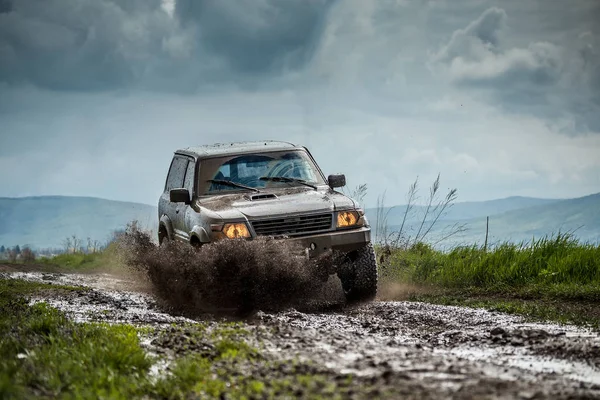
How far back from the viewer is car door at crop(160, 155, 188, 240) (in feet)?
43.6

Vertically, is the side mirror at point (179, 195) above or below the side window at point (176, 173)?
below

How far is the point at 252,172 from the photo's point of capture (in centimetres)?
1284

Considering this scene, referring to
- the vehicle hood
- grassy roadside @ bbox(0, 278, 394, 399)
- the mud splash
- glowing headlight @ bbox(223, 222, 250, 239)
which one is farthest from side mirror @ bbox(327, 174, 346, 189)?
grassy roadside @ bbox(0, 278, 394, 399)

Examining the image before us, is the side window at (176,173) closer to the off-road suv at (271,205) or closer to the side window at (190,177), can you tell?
the off-road suv at (271,205)

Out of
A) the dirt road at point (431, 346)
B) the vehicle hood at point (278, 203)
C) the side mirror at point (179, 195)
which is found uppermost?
the side mirror at point (179, 195)

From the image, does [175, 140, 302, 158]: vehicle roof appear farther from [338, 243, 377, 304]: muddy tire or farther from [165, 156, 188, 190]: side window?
[338, 243, 377, 304]: muddy tire

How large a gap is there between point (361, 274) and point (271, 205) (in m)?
1.46

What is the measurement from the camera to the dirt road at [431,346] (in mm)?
6031

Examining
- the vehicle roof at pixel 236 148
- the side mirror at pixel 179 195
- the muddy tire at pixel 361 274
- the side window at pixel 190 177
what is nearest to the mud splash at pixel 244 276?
the muddy tire at pixel 361 274

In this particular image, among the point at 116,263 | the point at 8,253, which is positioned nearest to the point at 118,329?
the point at 116,263

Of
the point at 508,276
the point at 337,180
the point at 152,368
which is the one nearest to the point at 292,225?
the point at 337,180

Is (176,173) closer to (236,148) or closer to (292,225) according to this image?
(236,148)

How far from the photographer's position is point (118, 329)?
8.94 m

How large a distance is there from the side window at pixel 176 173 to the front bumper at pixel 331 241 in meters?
2.62
